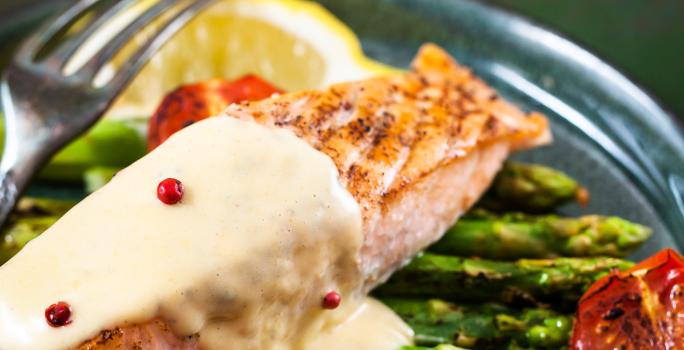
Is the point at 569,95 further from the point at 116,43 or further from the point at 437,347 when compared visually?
the point at 116,43

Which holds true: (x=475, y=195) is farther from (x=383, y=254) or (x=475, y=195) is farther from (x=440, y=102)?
(x=383, y=254)

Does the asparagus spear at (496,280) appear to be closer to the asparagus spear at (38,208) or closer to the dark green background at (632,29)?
the asparagus spear at (38,208)

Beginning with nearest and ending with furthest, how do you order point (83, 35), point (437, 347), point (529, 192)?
1. point (437, 347)
2. point (83, 35)
3. point (529, 192)

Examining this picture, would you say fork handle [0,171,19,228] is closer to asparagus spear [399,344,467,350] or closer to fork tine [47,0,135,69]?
fork tine [47,0,135,69]

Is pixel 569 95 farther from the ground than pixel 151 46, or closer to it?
farther from the ground

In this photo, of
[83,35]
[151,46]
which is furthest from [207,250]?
[83,35]

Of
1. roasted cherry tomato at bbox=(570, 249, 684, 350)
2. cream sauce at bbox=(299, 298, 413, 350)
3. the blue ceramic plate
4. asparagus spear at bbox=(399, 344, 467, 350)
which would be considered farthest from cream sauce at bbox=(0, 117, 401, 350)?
the blue ceramic plate

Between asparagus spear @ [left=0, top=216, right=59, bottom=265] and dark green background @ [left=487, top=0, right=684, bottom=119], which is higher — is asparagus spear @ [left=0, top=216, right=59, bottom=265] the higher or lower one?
the lower one

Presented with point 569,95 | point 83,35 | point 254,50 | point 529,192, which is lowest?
point 254,50
